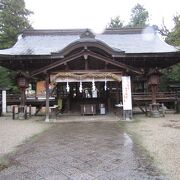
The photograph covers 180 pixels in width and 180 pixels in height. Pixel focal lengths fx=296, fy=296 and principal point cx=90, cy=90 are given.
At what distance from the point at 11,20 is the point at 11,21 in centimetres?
11

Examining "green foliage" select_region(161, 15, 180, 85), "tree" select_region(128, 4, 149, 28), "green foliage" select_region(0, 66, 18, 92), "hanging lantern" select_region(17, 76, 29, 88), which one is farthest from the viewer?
"tree" select_region(128, 4, 149, 28)

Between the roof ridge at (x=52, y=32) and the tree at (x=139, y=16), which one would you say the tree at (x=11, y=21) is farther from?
the tree at (x=139, y=16)

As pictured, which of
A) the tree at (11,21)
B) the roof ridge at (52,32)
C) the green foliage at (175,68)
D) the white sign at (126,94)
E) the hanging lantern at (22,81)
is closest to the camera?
the white sign at (126,94)

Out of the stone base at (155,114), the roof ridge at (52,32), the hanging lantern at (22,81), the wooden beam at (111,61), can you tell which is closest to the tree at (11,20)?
the roof ridge at (52,32)

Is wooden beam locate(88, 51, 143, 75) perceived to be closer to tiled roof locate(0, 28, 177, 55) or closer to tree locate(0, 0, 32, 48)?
tiled roof locate(0, 28, 177, 55)

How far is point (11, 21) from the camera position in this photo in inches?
1233

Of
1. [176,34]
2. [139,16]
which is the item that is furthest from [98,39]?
[139,16]

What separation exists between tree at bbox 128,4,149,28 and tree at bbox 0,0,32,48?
20986 mm

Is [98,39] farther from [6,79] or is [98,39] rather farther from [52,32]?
[6,79]

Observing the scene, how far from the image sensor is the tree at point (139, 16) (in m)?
48.5

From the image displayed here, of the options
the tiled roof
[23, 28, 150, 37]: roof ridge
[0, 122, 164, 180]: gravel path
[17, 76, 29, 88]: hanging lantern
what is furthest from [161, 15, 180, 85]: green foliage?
[0, 122, 164, 180]: gravel path

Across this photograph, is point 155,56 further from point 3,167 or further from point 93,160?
point 3,167

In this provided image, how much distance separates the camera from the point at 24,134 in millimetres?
11109

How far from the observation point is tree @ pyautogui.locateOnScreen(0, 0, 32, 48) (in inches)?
1196
